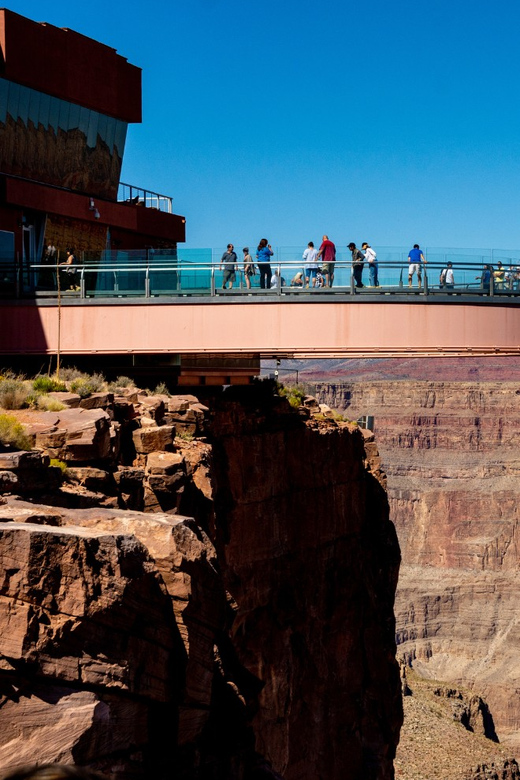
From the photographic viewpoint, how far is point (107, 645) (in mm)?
11055

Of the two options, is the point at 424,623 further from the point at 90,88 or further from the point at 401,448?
the point at 90,88

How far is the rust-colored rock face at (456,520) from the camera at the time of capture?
14400 cm

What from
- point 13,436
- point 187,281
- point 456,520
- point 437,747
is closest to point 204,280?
point 187,281

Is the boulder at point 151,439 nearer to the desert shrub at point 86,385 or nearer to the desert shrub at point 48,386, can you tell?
the desert shrub at point 86,385

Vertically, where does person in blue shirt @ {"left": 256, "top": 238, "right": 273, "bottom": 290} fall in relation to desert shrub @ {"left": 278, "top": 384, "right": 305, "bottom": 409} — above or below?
above

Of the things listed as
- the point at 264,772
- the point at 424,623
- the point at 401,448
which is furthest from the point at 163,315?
the point at 401,448

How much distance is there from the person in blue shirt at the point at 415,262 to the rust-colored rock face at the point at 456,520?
103 metres

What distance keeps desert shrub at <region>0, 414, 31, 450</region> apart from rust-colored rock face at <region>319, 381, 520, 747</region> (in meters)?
114

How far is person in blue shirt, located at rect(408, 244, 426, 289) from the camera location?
2947 centimetres

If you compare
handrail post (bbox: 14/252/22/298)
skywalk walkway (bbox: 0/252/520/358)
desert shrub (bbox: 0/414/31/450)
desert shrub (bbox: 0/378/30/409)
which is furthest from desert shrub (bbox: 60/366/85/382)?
desert shrub (bbox: 0/414/31/450)

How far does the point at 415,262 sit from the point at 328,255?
2.27 metres

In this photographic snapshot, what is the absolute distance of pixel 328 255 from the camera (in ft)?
100

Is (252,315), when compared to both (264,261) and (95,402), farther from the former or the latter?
(95,402)

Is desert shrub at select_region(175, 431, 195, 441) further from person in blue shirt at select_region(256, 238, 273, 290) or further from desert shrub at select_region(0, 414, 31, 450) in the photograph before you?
desert shrub at select_region(0, 414, 31, 450)
